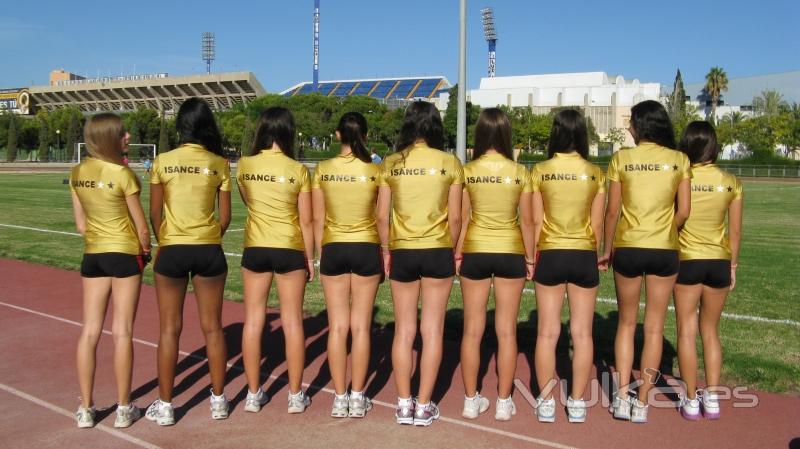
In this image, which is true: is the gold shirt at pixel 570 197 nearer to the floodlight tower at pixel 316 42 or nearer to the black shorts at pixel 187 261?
the black shorts at pixel 187 261

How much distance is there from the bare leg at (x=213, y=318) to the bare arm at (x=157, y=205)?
1.47ft

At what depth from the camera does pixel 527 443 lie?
15.1ft

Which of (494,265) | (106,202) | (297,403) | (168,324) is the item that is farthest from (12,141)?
(494,265)

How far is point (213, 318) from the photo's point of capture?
16.1 ft

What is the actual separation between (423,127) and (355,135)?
1.53ft

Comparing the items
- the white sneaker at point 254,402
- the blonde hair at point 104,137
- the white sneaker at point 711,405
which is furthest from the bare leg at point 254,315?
the white sneaker at point 711,405

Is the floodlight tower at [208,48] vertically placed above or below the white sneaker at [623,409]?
above

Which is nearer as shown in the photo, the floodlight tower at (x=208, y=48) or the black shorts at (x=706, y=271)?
the black shorts at (x=706, y=271)

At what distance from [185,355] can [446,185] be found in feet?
11.4

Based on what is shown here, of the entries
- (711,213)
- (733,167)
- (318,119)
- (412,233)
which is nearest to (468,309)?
(412,233)

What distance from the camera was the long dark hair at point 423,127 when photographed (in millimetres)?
4738

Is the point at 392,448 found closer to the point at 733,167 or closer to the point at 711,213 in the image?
the point at 711,213

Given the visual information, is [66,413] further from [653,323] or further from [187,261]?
[653,323]

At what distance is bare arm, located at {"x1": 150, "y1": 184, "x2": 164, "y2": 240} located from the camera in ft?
15.5
